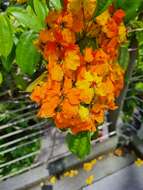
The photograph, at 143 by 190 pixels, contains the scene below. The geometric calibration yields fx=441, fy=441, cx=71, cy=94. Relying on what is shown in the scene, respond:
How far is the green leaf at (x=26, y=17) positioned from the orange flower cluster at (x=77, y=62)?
0.04 m

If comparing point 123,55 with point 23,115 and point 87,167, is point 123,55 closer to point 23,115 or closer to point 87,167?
point 23,115

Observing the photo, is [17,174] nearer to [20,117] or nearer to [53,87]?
[20,117]

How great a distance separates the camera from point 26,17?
1178 mm

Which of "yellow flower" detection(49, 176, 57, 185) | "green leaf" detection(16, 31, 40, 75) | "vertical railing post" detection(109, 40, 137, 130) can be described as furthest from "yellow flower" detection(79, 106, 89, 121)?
→ "yellow flower" detection(49, 176, 57, 185)

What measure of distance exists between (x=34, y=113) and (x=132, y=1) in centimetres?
107

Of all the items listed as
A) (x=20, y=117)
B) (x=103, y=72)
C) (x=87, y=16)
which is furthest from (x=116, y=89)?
(x=20, y=117)

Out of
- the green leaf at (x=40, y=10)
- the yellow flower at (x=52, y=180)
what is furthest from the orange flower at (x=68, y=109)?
the yellow flower at (x=52, y=180)

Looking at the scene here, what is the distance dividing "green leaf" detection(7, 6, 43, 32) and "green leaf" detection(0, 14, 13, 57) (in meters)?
0.03

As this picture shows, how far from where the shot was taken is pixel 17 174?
7.56ft

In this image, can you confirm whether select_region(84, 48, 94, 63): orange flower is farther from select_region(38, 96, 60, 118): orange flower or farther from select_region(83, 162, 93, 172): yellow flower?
select_region(83, 162, 93, 172): yellow flower

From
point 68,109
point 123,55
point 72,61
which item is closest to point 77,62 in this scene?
point 72,61

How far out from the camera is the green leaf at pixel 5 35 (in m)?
1.16

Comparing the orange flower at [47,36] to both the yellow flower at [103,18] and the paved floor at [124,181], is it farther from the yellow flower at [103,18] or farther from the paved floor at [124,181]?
the paved floor at [124,181]

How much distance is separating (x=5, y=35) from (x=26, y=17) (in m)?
0.07
